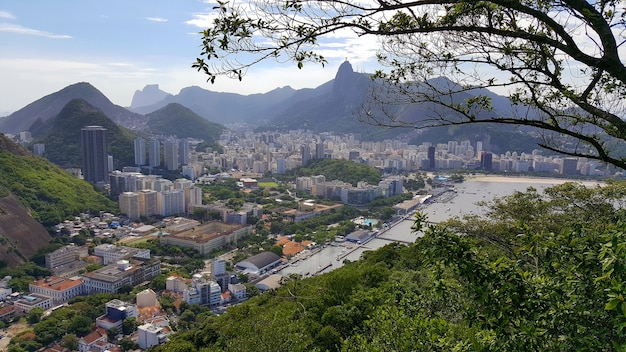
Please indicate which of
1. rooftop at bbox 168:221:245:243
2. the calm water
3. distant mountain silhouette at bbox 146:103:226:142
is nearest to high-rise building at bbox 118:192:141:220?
rooftop at bbox 168:221:245:243

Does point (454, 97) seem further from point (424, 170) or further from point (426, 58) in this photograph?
point (424, 170)

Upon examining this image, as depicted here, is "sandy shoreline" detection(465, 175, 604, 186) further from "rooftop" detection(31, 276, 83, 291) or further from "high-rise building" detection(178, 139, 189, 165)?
"rooftop" detection(31, 276, 83, 291)

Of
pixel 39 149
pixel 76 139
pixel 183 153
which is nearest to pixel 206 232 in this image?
pixel 183 153

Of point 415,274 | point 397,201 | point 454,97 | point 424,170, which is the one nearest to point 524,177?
point 424,170

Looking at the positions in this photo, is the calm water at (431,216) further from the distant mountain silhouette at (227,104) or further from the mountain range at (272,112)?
the distant mountain silhouette at (227,104)

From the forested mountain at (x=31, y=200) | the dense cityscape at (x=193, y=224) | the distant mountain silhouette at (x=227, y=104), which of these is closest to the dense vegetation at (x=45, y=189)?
the forested mountain at (x=31, y=200)
